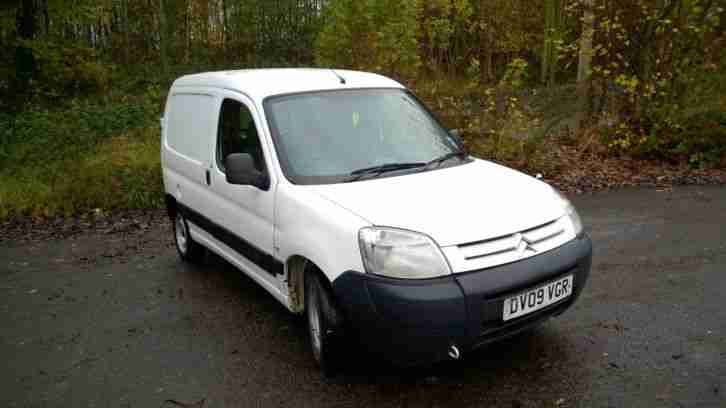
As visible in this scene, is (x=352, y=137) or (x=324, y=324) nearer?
(x=324, y=324)

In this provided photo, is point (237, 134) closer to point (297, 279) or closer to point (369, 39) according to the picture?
point (297, 279)


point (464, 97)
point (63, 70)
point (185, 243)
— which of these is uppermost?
point (63, 70)

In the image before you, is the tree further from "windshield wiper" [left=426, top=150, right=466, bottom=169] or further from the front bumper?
the front bumper

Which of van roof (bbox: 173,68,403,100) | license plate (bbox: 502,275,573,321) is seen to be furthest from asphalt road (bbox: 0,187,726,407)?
van roof (bbox: 173,68,403,100)

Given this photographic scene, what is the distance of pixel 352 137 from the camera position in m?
4.30

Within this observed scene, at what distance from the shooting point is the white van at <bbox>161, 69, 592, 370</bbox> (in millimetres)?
3238

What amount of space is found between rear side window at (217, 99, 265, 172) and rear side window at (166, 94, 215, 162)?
0.60 ft

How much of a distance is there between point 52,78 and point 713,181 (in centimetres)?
1530

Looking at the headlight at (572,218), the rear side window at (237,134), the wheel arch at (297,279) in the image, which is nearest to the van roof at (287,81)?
the rear side window at (237,134)

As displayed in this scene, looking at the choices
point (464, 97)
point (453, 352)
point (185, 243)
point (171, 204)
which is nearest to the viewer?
point (453, 352)

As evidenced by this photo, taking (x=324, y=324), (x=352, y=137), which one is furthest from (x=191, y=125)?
(x=324, y=324)

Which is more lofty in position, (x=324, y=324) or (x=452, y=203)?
(x=452, y=203)

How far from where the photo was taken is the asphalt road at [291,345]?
11.7ft

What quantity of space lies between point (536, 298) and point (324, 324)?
1.20m
